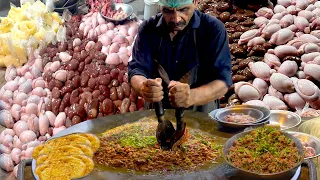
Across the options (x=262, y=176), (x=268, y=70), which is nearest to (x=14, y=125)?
(x=268, y=70)

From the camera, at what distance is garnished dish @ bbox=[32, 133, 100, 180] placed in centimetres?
284

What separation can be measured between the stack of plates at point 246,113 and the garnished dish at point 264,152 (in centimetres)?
25

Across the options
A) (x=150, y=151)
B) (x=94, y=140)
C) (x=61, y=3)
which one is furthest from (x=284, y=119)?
(x=61, y=3)

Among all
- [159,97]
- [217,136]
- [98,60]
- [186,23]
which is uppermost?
[186,23]

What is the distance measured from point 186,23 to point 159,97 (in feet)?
2.01

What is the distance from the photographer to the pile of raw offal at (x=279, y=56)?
→ 4441mm

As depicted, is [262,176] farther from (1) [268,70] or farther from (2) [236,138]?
(1) [268,70]

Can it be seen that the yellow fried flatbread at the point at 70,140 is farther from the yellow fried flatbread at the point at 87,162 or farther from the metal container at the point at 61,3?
the metal container at the point at 61,3

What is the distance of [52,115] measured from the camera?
5035 mm

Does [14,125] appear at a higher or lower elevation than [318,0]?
lower

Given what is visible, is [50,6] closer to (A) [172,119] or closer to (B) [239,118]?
(A) [172,119]

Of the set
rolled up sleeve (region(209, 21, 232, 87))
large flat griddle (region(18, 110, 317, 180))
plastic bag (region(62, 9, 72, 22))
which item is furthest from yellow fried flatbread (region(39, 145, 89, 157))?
plastic bag (region(62, 9, 72, 22))

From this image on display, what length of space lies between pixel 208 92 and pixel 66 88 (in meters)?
2.30

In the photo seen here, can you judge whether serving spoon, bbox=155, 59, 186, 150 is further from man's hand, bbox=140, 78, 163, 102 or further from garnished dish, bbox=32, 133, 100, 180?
garnished dish, bbox=32, 133, 100, 180
